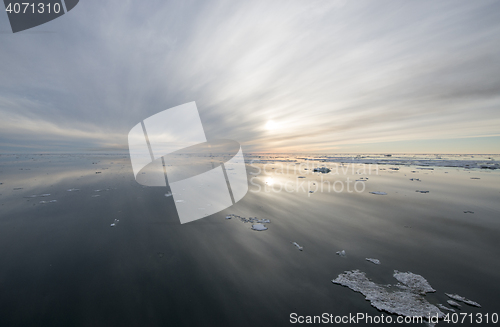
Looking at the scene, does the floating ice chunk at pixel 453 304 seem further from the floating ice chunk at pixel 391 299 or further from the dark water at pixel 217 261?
the floating ice chunk at pixel 391 299

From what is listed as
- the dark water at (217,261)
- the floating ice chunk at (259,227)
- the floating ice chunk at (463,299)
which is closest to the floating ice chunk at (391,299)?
the dark water at (217,261)

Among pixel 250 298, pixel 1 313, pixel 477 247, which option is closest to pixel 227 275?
pixel 250 298

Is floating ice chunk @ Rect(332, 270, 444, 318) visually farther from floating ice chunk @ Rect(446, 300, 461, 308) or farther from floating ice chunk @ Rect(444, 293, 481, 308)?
floating ice chunk @ Rect(444, 293, 481, 308)

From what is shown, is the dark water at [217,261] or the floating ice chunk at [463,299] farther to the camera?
the floating ice chunk at [463,299]

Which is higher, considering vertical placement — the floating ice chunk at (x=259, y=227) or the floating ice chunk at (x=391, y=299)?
the floating ice chunk at (x=259, y=227)

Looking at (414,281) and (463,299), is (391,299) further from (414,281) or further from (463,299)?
(463,299)
